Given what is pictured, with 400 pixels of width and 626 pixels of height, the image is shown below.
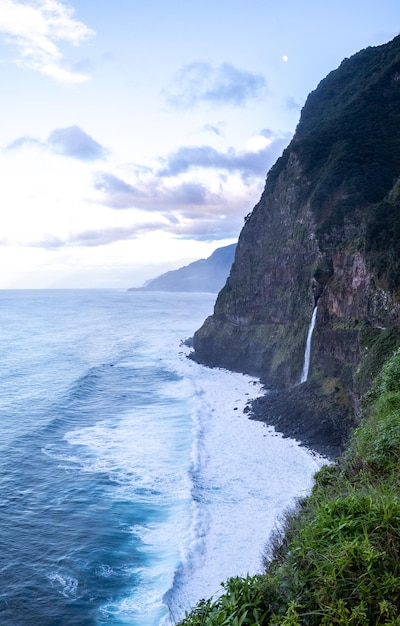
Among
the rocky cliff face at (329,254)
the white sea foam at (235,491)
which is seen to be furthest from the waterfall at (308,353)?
the white sea foam at (235,491)

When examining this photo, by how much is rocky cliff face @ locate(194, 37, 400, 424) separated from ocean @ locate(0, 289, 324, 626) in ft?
25.2

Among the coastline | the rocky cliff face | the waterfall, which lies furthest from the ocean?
the rocky cliff face

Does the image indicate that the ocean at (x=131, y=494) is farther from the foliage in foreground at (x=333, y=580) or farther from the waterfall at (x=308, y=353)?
the waterfall at (x=308, y=353)

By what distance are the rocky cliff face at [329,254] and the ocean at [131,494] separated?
7673 mm

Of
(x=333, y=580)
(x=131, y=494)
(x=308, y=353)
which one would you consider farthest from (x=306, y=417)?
(x=333, y=580)

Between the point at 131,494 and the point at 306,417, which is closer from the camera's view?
the point at 131,494

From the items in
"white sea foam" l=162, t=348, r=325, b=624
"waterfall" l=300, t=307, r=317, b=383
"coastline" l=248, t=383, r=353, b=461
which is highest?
"waterfall" l=300, t=307, r=317, b=383

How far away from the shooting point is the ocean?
55.1 ft

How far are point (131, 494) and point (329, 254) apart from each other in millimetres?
28357

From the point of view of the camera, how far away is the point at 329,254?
41.8m

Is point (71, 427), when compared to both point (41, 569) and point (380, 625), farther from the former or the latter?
point (380, 625)

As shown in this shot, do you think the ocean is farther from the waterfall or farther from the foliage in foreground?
the waterfall

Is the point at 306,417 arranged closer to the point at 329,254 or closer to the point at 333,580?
the point at 329,254

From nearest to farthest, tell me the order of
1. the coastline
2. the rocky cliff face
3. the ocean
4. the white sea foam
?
the ocean, the white sea foam, the coastline, the rocky cliff face
